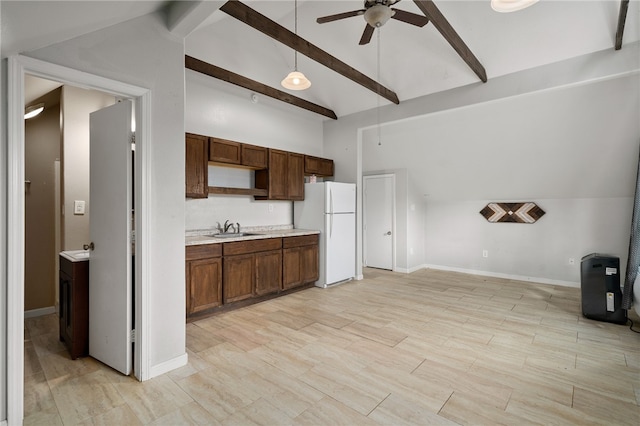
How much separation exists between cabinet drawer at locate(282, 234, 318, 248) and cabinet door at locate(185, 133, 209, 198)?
131 centimetres

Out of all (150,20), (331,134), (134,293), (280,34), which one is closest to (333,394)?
(134,293)

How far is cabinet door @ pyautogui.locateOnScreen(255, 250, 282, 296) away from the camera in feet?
13.6

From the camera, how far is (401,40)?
13.3 ft

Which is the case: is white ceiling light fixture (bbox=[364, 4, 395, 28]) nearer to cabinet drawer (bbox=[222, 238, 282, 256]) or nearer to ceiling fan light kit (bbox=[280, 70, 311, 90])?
ceiling fan light kit (bbox=[280, 70, 311, 90])

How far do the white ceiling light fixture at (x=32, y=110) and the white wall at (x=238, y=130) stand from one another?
1.58 m

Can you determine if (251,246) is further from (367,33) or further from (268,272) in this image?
(367,33)

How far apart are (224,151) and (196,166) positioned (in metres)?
0.47

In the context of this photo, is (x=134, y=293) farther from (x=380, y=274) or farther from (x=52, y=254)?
(x=380, y=274)

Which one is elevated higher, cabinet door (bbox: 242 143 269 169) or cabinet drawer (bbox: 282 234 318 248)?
cabinet door (bbox: 242 143 269 169)

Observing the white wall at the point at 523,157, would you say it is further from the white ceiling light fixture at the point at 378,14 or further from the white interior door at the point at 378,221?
the white ceiling light fixture at the point at 378,14

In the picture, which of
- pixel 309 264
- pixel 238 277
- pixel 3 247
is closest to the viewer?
pixel 3 247

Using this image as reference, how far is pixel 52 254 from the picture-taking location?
3717 millimetres

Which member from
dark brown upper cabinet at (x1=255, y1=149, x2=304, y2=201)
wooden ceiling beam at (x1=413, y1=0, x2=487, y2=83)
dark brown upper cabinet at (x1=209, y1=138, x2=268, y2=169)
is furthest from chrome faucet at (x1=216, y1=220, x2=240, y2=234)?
wooden ceiling beam at (x1=413, y1=0, x2=487, y2=83)

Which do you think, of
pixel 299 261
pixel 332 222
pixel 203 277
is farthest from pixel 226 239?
pixel 332 222
